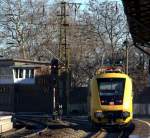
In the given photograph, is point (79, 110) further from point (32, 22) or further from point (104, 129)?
point (104, 129)

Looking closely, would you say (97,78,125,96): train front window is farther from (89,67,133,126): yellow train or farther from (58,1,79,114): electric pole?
(58,1,79,114): electric pole

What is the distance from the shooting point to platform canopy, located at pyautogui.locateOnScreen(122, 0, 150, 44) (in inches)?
510

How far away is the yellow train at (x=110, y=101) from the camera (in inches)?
1173

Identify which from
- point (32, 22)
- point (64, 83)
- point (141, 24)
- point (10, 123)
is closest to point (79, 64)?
point (32, 22)

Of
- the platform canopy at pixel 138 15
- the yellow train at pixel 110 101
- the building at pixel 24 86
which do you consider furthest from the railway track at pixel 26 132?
the building at pixel 24 86

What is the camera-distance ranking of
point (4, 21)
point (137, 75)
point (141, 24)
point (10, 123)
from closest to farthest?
point (141, 24)
point (10, 123)
point (137, 75)
point (4, 21)

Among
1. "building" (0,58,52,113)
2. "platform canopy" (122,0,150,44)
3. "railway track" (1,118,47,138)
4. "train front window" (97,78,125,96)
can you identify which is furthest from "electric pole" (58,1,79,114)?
"platform canopy" (122,0,150,44)

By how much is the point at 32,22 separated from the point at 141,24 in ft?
230

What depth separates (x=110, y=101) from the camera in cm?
2991

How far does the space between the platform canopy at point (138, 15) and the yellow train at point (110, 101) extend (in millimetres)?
11401

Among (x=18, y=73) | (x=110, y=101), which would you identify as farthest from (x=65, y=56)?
(x=110, y=101)

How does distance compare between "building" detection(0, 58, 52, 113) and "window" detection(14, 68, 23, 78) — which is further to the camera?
"window" detection(14, 68, 23, 78)

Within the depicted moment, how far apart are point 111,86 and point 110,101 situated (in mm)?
915

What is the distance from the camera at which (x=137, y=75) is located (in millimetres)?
75188
